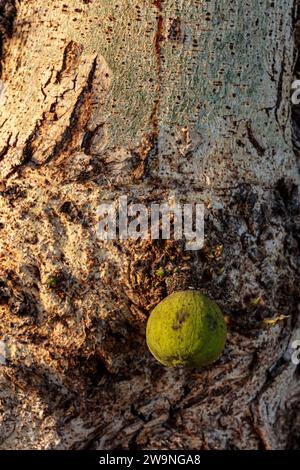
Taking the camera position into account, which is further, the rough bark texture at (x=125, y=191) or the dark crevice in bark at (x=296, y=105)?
the dark crevice in bark at (x=296, y=105)

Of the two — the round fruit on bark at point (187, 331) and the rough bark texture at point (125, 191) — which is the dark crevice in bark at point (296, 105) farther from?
the round fruit on bark at point (187, 331)

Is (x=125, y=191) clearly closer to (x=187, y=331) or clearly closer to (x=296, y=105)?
(x=187, y=331)

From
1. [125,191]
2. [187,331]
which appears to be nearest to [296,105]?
[125,191]

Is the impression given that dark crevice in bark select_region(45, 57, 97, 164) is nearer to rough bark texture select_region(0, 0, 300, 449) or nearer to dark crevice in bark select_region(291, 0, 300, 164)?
rough bark texture select_region(0, 0, 300, 449)

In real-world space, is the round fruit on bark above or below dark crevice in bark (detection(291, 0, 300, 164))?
below

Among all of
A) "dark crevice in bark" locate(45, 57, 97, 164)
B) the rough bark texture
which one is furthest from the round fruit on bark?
"dark crevice in bark" locate(45, 57, 97, 164)

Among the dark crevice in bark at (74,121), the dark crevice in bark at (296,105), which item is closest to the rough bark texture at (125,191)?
the dark crevice in bark at (74,121)
